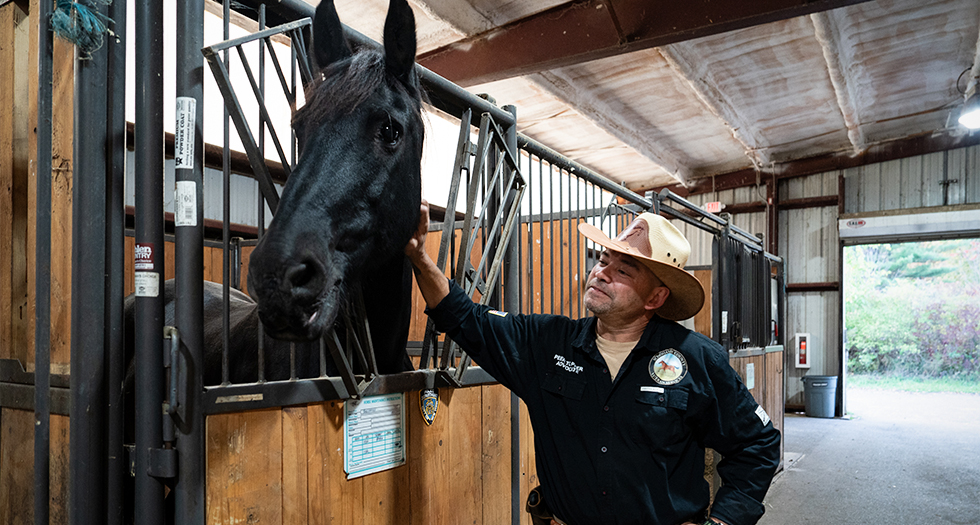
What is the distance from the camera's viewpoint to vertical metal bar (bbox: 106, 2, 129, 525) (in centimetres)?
135

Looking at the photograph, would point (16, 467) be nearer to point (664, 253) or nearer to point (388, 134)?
point (388, 134)

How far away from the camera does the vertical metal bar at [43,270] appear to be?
1.42 meters

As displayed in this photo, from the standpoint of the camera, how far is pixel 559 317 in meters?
2.14

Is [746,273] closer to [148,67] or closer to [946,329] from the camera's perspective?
[148,67]

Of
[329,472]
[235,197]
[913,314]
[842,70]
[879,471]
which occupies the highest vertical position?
[842,70]

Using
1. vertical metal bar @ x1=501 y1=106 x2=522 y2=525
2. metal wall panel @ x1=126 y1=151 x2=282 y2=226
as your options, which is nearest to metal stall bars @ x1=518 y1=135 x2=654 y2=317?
vertical metal bar @ x1=501 y1=106 x2=522 y2=525

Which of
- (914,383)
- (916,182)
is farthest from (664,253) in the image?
(914,383)

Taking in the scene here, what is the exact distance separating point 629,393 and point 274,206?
1.12 metres

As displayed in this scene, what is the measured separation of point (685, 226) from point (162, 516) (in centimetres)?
1193

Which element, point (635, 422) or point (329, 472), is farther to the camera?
point (635, 422)

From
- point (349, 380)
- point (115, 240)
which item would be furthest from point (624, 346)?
point (115, 240)

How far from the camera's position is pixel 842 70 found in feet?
24.6

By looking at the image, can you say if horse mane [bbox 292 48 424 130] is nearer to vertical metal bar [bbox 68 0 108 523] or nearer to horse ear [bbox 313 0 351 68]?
horse ear [bbox 313 0 351 68]

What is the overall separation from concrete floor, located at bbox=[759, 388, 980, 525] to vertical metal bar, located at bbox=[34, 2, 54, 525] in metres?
4.80
